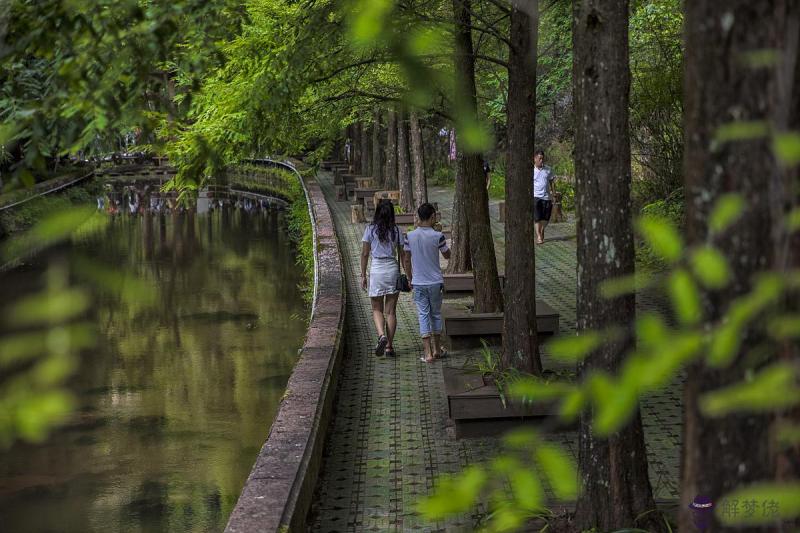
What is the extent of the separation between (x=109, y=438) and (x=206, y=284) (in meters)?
12.4

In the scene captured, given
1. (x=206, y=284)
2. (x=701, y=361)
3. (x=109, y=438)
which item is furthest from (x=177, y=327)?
(x=701, y=361)

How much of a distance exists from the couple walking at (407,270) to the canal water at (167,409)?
184 cm

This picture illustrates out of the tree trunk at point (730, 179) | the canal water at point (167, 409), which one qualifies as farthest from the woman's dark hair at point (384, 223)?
the tree trunk at point (730, 179)

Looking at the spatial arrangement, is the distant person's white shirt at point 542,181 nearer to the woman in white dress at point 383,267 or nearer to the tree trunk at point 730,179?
the woman in white dress at point 383,267

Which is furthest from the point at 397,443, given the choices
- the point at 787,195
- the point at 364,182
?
the point at 364,182

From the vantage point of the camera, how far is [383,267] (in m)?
13.9

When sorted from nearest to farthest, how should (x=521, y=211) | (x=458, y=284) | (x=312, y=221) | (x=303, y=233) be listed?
(x=521, y=211) → (x=458, y=284) → (x=312, y=221) → (x=303, y=233)

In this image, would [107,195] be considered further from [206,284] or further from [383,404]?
[383,404]

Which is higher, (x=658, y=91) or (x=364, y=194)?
(x=658, y=91)

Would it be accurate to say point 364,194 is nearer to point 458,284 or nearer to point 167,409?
point 458,284

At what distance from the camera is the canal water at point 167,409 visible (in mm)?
11422

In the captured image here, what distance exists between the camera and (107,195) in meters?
56.3

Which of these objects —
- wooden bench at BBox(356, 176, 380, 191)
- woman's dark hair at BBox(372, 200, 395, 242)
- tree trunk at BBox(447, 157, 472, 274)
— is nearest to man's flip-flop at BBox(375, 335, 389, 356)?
woman's dark hair at BBox(372, 200, 395, 242)

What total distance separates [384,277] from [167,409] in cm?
338
